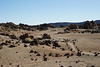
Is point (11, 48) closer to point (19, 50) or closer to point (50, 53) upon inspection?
point (19, 50)

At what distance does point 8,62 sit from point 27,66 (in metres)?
2.42

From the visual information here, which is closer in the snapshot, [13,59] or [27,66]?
[27,66]

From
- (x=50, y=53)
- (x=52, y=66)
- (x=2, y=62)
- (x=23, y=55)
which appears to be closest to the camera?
(x=52, y=66)

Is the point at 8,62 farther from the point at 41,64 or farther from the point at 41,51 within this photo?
the point at 41,51

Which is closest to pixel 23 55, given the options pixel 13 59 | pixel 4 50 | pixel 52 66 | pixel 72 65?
pixel 13 59

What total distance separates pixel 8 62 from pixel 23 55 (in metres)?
2.29

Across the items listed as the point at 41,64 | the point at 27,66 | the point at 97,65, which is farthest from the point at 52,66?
the point at 97,65

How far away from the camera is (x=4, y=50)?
15.9 meters

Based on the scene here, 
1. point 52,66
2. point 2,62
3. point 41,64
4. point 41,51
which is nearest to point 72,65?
point 52,66

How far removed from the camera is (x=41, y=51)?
55.3 ft

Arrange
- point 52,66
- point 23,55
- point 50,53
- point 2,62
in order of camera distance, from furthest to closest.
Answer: point 50,53 → point 23,55 → point 2,62 → point 52,66

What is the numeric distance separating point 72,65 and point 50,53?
457 centimetres

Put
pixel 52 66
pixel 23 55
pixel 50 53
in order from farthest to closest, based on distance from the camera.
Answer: pixel 50 53 → pixel 23 55 → pixel 52 66

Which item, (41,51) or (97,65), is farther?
(41,51)
